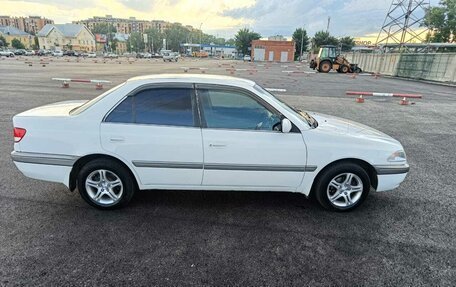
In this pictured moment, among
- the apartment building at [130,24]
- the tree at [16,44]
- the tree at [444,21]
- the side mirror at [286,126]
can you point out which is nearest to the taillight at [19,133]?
the side mirror at [286,126]

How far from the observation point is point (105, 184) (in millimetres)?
3434

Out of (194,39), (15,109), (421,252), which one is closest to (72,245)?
(421,252)

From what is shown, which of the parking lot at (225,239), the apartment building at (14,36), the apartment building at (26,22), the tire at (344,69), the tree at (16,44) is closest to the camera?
the parking lot at (225,239)

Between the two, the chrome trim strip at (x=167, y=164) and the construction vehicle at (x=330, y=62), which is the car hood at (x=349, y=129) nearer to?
the chrome trim strip at (x=167, y=164)

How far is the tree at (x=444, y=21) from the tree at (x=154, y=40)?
106 metres

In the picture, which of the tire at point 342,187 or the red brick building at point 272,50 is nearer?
the tire at point 342,187

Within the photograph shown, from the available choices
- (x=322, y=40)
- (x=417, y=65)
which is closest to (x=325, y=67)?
(x=417, y=65)

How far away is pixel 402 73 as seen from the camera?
96.5ft

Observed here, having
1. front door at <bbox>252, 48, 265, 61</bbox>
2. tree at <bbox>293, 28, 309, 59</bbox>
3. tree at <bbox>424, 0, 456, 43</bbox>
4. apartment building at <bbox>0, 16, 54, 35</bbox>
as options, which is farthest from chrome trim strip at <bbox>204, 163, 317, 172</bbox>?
apartment building at <bbox>0, 16, 54, 35</bbox>

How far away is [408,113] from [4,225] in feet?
38.4

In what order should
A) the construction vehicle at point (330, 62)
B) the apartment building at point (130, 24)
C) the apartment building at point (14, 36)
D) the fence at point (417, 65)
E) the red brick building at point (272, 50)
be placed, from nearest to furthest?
the fence at point (417, 65), the construction vehicle at point (330, 62), the red brick building at point (272, 50), the apartment building at point (14, 36), the apartment building at point (130, 24)

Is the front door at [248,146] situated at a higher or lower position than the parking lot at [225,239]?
higher

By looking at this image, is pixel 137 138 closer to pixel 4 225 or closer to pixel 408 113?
pixel 4 225

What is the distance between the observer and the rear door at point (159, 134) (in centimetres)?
325
